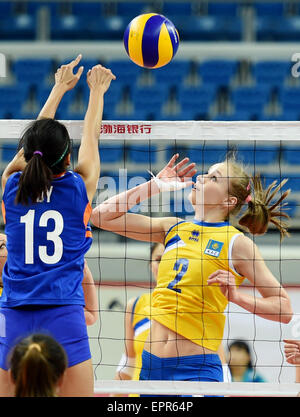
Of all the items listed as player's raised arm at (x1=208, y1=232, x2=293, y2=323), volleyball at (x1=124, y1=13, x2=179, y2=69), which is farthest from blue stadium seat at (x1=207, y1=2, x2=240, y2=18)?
player's raised arm at (x1=208, y1=232, x2=293, y2=323)

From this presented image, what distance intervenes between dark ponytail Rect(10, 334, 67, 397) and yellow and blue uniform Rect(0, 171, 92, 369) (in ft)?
1.61

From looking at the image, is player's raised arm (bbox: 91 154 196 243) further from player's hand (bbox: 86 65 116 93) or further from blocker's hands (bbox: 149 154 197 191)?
player's hand (bbox: 86 65 116 93)

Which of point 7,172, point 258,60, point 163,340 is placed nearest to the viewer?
point 7,172

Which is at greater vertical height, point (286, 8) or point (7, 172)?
point (286, 8)

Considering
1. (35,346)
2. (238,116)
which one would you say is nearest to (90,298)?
(35,346)

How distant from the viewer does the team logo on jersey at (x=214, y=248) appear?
11.9ft

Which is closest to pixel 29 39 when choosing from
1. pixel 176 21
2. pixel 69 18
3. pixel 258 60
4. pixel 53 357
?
pixel 69 18

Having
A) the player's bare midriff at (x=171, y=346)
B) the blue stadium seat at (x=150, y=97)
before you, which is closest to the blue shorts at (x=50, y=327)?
the player's bare midriff at (x=171, y=346)

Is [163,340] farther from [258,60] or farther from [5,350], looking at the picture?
[258,60]

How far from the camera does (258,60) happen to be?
1063 cm

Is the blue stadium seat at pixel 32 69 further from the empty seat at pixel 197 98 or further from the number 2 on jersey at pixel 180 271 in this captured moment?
the number 2 on jersey at pixel 180 271

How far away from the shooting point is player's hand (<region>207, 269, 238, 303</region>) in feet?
11.2

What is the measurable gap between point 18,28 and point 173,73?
2737 millimetres

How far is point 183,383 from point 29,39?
344 inches
